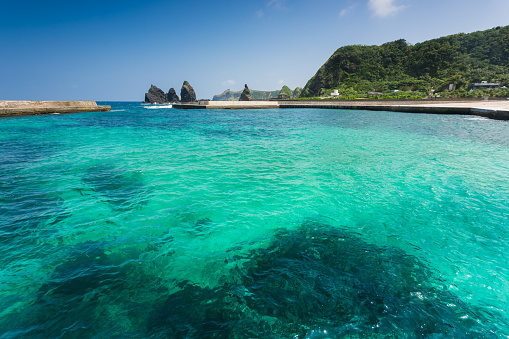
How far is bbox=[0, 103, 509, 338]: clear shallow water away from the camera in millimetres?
3061

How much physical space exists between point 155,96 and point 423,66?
14966 cm

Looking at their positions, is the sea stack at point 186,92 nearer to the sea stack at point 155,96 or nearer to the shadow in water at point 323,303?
the sea stack at point 155,96

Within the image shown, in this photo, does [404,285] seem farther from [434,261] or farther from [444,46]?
[444,46]

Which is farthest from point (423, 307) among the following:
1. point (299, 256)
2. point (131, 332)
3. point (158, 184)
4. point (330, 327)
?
point (158, 184)

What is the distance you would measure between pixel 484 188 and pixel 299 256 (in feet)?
25.5

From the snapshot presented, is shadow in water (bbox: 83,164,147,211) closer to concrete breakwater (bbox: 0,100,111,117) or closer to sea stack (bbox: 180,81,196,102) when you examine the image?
concrete breakwater (bbox: 0,100,111,117)

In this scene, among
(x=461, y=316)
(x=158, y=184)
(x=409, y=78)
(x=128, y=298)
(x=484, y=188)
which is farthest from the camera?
(x=409, y=78)

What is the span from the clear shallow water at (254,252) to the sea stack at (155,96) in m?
162

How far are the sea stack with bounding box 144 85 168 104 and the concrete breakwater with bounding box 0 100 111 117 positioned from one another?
10711 cm

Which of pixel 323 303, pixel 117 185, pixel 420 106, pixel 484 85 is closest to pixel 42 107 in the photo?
pixel 117 185

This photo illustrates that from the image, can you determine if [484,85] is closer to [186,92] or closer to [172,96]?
[186,92]

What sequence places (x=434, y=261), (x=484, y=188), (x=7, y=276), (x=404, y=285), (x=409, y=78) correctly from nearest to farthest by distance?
(x=404, y=285)
(x=7, y=276)
(x=434, y=261)
(x=484, y=188)
(x=409, y=78)

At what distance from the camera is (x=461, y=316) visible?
125 inches

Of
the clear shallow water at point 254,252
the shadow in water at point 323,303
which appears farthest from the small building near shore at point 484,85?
the shadow in water at point 323,303
